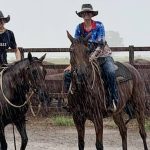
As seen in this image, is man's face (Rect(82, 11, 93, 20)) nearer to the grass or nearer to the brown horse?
the brown horse

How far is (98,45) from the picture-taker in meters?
8.72

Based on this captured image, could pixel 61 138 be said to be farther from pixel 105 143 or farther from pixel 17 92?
pixel 17 92

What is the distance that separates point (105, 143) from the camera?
36.8 ft

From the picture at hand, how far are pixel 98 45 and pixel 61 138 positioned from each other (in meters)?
4.00

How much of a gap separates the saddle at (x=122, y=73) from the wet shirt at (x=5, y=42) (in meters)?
2.24

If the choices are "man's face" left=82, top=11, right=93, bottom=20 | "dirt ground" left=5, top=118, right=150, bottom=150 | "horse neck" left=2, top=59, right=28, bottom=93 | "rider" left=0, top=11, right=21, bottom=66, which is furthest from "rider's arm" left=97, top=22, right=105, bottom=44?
"dirt ground" left=5, top=118, right=150, bottom=150

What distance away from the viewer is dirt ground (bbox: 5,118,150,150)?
35.3ft

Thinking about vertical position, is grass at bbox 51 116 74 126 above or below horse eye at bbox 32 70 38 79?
below

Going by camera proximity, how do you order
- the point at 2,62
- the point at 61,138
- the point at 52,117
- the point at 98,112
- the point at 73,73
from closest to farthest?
the point at 73,73
the point at 98,112
the point at 2,62
the point at 61,138
the point at 52,117

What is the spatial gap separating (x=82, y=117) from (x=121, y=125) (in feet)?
6.44

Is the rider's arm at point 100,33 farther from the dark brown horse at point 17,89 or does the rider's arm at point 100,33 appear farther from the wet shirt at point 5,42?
the wet shirt at point 5,42

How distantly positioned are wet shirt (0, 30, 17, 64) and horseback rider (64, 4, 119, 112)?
1327 mm

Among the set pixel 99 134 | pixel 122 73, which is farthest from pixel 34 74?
pixel 122 73

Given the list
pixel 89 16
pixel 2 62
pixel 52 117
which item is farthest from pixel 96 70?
pixel 52 117
